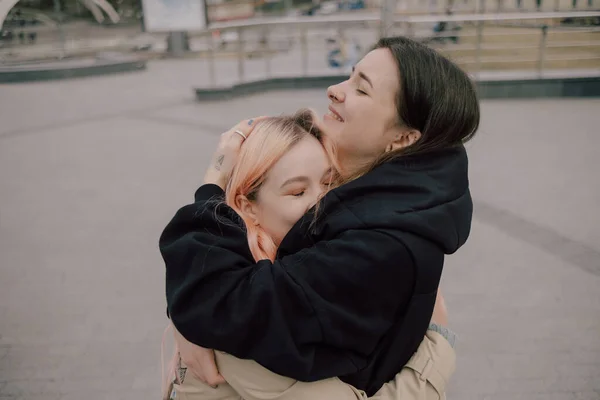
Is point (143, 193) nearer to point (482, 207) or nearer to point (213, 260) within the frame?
point (482, 207)

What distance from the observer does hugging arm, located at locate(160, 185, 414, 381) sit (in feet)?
4.00

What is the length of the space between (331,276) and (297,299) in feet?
0.28

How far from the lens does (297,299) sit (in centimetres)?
122

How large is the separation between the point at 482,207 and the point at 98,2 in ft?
46.4

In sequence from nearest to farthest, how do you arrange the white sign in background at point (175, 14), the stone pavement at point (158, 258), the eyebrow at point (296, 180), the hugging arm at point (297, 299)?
the hugging arm at point (297, 299) → the eyebrow at point (296, 180) → the stone pavement at point (158, 258) → the white sign in background at point (175, 14)

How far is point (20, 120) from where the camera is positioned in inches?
321

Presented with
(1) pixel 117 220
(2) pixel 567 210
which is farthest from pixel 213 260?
(2) pixel 567 210

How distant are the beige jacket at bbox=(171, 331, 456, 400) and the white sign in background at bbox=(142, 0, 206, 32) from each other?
38.2 ft

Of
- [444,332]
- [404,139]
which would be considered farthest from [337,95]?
[444,332]

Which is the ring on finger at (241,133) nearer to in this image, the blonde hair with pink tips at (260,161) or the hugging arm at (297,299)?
the blonde hair with pink tips at (260,161)

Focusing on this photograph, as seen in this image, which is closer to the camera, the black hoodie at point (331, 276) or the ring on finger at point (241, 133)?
the black hoodie at point (331, 276)

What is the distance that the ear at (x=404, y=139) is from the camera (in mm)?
1492

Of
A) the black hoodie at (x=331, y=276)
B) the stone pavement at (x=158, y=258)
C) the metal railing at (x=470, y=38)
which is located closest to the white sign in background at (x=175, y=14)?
the metal railing at (x=470, y=38)

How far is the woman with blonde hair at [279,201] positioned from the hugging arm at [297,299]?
13 centimetres
